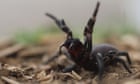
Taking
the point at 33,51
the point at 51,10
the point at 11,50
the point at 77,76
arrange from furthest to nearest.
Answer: the point at 51,10, the point at 33,51, the point at 11,50, the point at 77,76

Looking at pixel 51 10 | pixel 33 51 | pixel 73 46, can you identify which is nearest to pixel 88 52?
pixel 73 46

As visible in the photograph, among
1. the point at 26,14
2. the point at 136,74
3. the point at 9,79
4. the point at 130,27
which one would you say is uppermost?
the point at 26,14

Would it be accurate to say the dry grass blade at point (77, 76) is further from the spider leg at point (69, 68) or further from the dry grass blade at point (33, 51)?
the dry grass blade at point (33, 51)

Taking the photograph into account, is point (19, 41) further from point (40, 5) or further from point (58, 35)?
point (40, 5)

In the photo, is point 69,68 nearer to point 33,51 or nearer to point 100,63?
point 100,63

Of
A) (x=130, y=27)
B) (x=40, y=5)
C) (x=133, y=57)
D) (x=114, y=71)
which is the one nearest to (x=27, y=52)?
(x=133, y=57)

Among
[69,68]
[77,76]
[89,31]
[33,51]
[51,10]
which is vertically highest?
[51,10]

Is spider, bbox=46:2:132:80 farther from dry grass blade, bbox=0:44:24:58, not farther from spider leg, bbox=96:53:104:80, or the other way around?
dry grass blade, bbox=0:44:24:58

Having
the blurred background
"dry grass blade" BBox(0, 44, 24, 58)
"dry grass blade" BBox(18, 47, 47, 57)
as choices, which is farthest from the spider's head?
the blurred background
